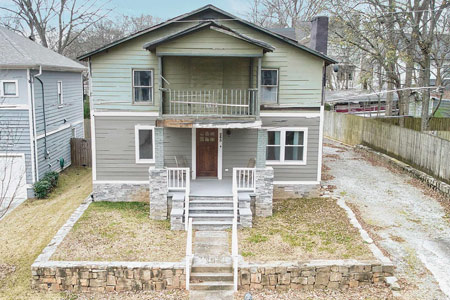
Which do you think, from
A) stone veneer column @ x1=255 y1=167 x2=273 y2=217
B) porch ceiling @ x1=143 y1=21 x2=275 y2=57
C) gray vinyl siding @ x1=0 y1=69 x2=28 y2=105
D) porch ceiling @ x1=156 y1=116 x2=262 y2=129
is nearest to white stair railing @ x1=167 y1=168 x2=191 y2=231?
porch ceiling @ x1=156 y1=116 x2=262 y2=129

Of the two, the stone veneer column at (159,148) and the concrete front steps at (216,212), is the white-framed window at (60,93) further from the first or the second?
the concrete front steps at (216,212)

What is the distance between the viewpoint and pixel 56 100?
20203mm

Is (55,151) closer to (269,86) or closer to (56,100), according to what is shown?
(56,100)

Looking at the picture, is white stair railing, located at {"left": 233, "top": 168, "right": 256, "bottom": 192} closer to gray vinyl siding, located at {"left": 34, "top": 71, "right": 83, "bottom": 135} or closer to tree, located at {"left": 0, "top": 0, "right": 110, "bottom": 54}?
gray vinyl siding, located at {"left": 34, "top": 71, "right": 83, "bottom": 135}

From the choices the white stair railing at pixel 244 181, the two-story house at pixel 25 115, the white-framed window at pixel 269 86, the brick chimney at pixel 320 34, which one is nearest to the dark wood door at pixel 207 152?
the white stair railing at pixel 244 181

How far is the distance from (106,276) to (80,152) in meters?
13.5

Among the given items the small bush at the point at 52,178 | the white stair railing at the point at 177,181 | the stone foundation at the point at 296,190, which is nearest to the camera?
the white stair railing at the point at 177,181

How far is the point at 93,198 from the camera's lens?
618 inches

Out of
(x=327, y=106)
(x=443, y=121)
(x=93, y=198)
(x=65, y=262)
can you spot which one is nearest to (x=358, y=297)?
(x=65, y=262)

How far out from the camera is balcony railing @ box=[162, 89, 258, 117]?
15.2m

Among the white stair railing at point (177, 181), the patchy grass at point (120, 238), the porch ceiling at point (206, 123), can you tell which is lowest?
the patchy grass at point (120, 238)

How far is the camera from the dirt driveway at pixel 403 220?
400 inches

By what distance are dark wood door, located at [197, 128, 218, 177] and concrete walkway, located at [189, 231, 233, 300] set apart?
4508 millimetres

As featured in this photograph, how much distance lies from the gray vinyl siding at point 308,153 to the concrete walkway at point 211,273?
492 cm
